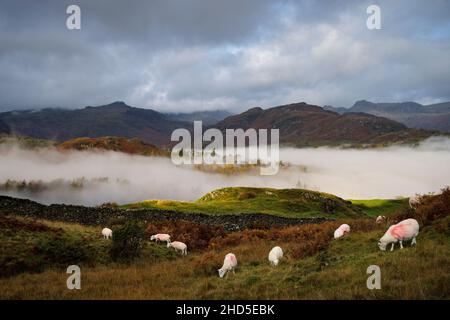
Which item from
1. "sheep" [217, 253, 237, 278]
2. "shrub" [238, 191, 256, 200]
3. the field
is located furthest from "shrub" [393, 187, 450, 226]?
"shrub" [238, 191, 256, 200]

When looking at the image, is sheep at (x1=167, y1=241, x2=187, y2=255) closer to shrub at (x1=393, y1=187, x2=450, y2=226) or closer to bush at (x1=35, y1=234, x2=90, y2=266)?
bush at (x1=35, y1=234, x2=90, y2=266)

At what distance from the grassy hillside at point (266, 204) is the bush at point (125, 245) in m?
47.4

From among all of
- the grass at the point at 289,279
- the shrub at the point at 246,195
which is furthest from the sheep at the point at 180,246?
the shrub at the point at 246,195

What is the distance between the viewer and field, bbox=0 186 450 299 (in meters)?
12.8

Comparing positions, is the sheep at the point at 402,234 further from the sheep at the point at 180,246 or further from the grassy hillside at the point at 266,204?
the grassy hillside at the point at 266,204

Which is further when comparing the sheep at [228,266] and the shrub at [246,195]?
the shrub at [246,195]

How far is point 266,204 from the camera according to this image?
8750 centimetres

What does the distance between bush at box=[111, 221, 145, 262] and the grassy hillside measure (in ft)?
155

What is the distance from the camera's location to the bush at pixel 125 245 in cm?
2372

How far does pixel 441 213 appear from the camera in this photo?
1945cm

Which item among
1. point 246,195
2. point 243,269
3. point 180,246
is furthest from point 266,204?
point 243,269

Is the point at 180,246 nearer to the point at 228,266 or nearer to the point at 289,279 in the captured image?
the point at 228,266

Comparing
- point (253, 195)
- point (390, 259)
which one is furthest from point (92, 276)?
point (253, 195)
